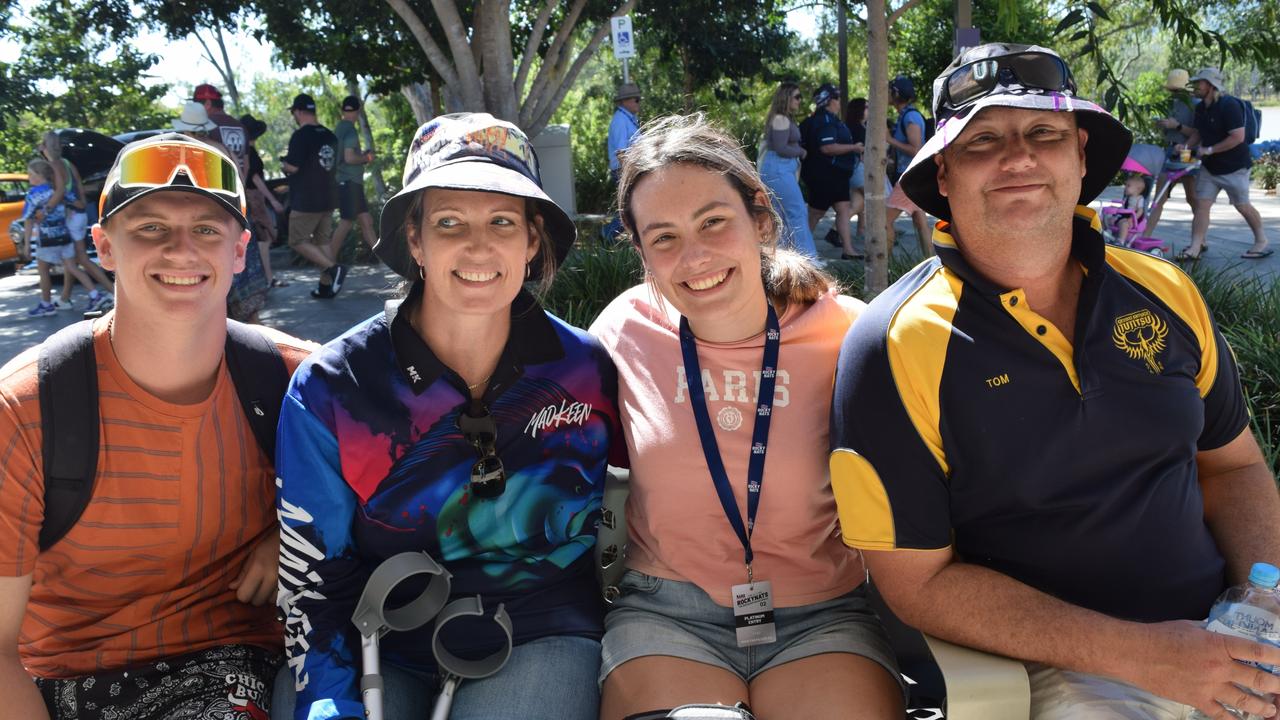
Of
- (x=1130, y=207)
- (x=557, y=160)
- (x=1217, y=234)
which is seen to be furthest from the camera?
(x=557, y=160)

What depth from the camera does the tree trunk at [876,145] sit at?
518 centimetres

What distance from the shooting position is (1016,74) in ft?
7.87

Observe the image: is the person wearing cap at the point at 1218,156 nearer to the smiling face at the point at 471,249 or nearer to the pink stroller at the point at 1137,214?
the pink stroller at the point at 1137,214

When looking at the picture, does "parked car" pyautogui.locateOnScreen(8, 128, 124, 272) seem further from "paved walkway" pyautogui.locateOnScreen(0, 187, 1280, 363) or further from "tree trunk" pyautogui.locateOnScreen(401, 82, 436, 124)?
"tree trunk" pyautogui.locateOnScreen(401, 82, 436, 124)

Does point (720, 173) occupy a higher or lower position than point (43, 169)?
lower

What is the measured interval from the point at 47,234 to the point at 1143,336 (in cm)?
1140

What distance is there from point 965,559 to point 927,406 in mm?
469

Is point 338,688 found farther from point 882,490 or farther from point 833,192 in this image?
point 833,192

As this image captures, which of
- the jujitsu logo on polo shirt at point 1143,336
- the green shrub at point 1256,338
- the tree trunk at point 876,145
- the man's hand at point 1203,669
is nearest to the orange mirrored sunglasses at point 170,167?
the jujitsu logo on polo shirt at point 1143,336

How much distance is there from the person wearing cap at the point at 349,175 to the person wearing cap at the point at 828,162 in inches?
218

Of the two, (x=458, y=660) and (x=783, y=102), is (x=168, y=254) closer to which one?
(x=458, y=660)

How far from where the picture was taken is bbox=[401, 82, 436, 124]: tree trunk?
16098 millimetres

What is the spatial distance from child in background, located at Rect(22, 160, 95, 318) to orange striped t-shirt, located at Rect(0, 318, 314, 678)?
9601mm

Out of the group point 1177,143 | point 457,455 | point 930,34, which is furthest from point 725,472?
point 930,34
